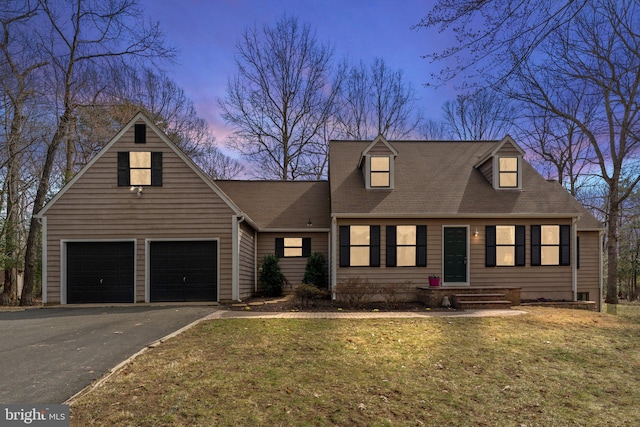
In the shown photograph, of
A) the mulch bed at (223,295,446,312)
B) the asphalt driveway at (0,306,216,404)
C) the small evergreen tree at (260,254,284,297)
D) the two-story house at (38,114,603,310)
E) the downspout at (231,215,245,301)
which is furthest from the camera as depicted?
the small evergreen tree at (260,254,284,297)

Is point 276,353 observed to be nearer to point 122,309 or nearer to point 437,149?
point 122,309

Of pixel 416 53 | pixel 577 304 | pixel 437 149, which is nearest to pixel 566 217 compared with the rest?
pixel 577 304

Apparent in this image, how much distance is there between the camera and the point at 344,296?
43.8ft

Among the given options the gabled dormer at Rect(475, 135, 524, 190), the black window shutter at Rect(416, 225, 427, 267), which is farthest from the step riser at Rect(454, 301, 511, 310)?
the gabled dormer at Rect(475, 135, 524, 190)

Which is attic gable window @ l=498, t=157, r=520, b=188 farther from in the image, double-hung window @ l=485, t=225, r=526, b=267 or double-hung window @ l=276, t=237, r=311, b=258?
double-hung window @ l=276, t=237, r=311, b=258

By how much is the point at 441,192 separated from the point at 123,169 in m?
11.8

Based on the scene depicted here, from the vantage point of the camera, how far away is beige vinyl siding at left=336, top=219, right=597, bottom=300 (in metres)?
14.9

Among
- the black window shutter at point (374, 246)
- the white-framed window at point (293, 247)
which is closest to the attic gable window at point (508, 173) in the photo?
the black window shutter at point (374, 246)

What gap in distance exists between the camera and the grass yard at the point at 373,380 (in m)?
4.37

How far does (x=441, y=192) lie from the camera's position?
Result: 16.0 metres

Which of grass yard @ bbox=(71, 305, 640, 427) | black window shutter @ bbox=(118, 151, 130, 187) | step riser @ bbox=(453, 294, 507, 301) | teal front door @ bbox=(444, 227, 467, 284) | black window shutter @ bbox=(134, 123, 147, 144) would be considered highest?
black window shutter @ bbox=(134, 123, 147, 144)

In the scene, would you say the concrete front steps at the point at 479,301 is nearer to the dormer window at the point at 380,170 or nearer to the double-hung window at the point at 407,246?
the double-hung window at the point at 407,246

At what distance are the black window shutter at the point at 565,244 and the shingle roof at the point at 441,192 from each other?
640 millimetres

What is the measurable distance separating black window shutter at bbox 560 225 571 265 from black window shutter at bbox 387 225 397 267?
6.29 metres
